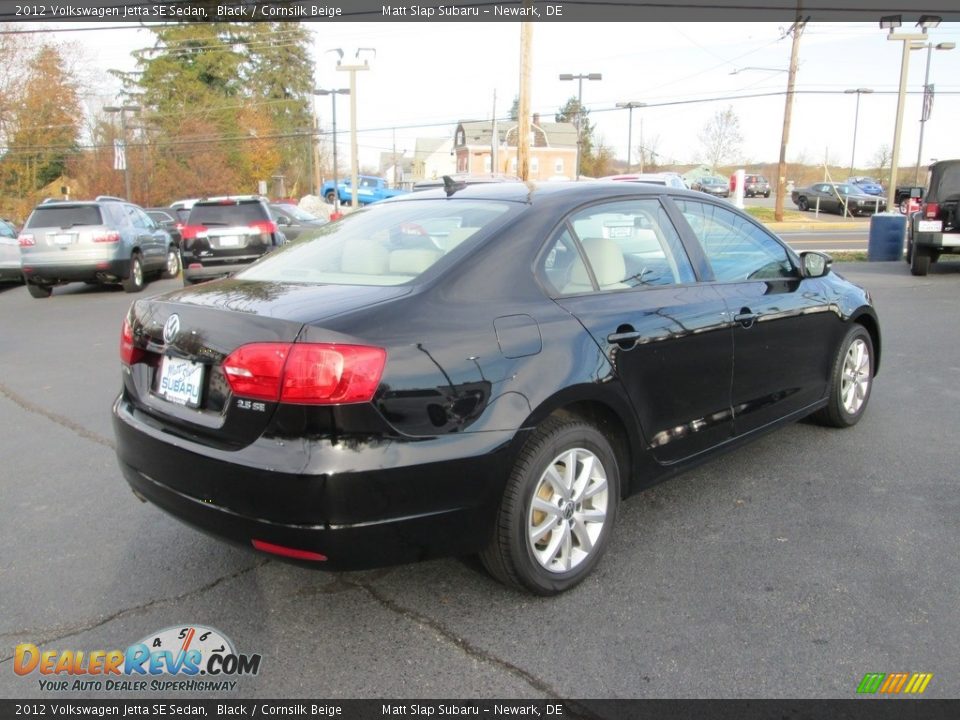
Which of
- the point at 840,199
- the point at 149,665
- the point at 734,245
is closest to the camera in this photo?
the point at 149,665

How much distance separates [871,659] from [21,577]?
3.38 metres

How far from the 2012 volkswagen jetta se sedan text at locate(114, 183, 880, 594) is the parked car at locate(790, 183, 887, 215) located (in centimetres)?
3872

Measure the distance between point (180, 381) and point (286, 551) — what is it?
0.80 m

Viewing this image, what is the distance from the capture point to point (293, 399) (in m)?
2.48

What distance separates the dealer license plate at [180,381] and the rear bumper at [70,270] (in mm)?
11724

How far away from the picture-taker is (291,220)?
1923 centimetres

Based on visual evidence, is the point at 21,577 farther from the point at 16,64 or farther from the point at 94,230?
the point at 16,64

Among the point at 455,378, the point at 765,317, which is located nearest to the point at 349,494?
the point at 455,378

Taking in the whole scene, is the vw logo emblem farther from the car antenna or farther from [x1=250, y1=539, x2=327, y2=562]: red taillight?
the car antenna

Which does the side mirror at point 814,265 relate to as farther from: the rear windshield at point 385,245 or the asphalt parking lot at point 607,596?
the rear windshield at point 385,245

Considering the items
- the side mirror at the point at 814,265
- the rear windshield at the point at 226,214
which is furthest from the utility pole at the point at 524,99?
the side mirror at the point at 814,265

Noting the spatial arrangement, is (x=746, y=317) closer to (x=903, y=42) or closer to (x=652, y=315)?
(x=652, y=315)

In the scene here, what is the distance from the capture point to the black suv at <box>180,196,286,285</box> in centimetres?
1315
